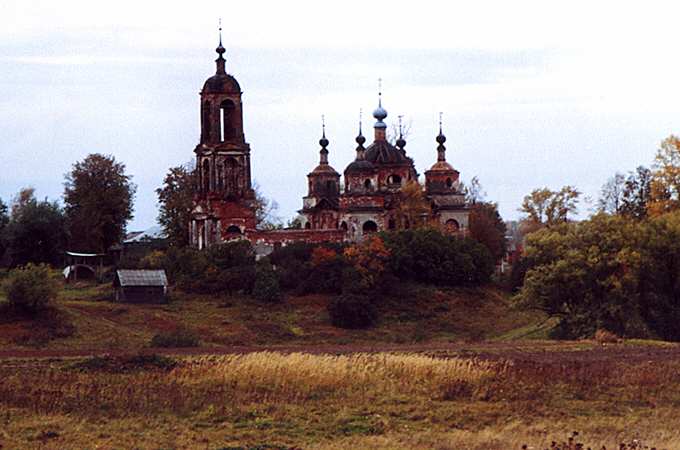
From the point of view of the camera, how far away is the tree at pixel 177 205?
3063 inches

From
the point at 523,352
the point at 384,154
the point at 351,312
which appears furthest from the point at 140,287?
the point at 523,352

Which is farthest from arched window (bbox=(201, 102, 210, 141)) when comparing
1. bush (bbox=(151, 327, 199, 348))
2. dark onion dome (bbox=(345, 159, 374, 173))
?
bush (bbox=(151, 327, 199, 348))

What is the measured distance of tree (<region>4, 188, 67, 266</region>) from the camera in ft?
238

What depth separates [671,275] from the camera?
1905 inches

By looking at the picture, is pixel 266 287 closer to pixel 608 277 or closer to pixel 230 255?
pixel 230 255

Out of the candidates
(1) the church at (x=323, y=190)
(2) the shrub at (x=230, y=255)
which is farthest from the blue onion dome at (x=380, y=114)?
(2) the shrub at (x=230, y=255)

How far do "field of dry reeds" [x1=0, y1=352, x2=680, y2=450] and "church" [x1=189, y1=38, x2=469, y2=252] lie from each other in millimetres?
39831

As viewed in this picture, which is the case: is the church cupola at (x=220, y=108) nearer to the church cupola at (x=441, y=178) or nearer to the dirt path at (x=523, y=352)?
the church cupola at (x=441, y=178)

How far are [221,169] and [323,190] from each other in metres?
9.71

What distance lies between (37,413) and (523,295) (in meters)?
27.9

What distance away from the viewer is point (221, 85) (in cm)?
7006

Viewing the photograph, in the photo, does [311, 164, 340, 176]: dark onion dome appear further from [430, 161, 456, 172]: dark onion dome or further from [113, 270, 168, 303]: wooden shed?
[113, 270, 168, 303]: wooden shed

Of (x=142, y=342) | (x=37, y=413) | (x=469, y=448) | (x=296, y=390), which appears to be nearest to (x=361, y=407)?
(x=296, y=390)

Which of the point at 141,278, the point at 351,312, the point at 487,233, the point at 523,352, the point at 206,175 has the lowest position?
the point at 523,352
